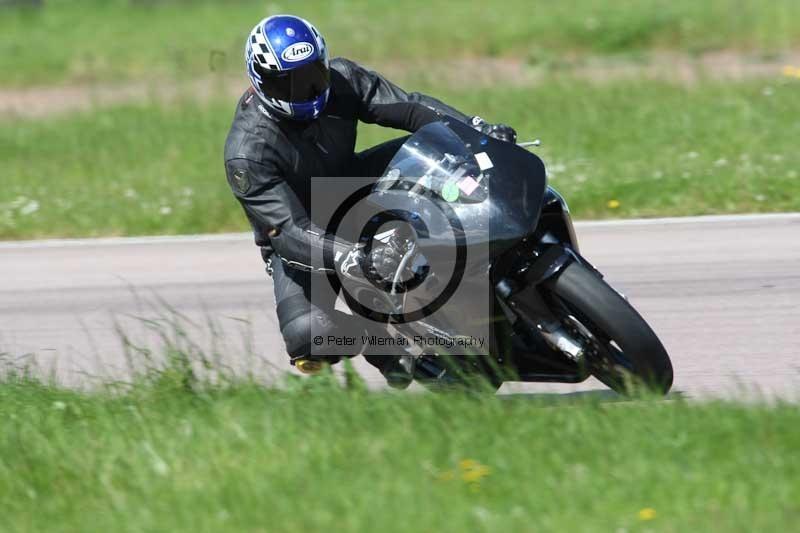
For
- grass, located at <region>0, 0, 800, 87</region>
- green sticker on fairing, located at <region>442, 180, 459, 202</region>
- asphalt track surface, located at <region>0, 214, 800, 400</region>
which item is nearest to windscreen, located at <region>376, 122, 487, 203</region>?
green sticker on fairing, located at <region>442, 180, 459, 202</region>

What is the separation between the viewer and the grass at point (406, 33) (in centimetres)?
1770

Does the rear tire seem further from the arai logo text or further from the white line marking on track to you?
the white line marking on track

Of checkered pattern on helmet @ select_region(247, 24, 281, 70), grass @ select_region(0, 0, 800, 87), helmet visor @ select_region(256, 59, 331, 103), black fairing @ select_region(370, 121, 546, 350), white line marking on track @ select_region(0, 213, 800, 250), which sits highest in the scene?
checkered pattern on helmet @ select_region(247, 24, 281, 70)

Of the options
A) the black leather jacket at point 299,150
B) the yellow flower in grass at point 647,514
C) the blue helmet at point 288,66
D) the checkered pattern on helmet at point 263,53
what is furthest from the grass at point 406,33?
the yellow flower in grass at point 647,514

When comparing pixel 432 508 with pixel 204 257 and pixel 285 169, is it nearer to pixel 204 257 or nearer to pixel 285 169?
pixel 285 169

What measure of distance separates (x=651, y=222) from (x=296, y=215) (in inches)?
174

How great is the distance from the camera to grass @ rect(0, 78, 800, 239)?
32.3 feet

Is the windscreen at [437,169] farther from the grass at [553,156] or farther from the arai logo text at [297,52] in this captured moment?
the grass at [553,156]

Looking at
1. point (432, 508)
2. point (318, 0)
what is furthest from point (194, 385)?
point (318, 0)

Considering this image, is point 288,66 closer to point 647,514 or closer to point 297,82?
point 297,82

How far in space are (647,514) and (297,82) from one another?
2.51 meters

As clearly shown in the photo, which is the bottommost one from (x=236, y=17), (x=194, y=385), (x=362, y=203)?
(x=236, y=17)

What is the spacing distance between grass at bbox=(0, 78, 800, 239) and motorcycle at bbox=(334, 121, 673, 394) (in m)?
4.45

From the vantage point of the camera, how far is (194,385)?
227 inches
